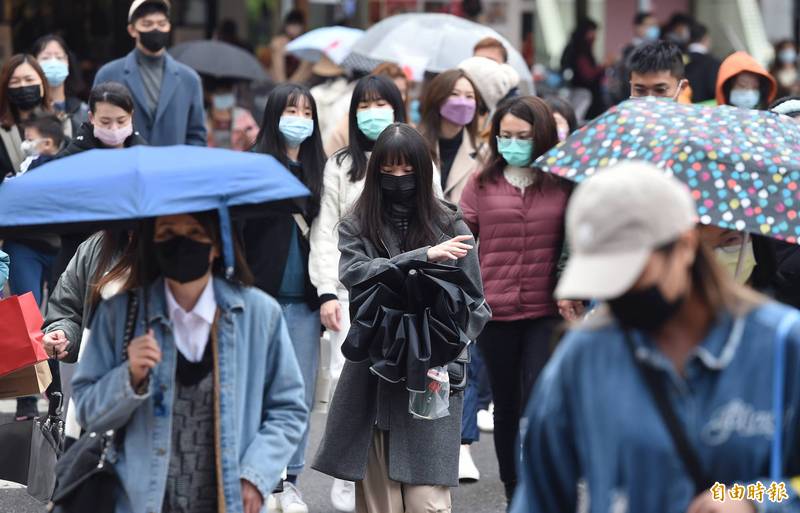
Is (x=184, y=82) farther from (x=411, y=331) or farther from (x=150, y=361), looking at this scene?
(x=150, y=361)

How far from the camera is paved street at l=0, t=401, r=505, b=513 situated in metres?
7.16

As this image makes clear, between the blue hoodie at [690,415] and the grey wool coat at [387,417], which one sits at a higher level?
the blue hoodie at [690,415]

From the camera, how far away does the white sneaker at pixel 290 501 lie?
7004 mm

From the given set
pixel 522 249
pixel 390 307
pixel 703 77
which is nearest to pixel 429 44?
pixel 703 77

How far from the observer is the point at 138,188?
3.92m

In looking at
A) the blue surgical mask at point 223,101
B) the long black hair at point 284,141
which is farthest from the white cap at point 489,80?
the blue surgical mask at point 223,101

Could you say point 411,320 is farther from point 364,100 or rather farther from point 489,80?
point 489,80

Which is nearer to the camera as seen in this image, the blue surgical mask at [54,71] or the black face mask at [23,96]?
the black face mask at [23,96]

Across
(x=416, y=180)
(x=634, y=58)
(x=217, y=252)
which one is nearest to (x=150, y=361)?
(x=217, y=252)

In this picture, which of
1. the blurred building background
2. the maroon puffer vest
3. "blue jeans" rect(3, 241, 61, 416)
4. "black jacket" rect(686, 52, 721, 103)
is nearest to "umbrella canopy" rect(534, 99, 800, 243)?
the maroon puffer vest

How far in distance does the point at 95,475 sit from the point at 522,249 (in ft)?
10.3

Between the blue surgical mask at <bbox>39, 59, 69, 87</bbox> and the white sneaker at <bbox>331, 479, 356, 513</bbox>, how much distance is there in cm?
380

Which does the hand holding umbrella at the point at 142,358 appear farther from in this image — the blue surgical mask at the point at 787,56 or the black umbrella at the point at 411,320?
the blue surgical mask at the point at 787,56

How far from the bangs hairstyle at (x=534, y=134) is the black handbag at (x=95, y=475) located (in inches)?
122
